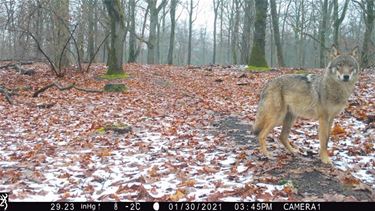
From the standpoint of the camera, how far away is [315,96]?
6551mm

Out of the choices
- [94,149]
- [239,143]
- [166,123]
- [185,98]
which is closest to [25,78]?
[185,98]

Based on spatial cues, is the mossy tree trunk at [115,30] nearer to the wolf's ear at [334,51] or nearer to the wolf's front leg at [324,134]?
the wolf's ear at [334,51]

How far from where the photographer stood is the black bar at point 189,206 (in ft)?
15.1

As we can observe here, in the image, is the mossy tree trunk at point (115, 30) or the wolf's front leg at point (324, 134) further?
the mossy tree trunk at point (115, 30)

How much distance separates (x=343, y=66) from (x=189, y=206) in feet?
11.3

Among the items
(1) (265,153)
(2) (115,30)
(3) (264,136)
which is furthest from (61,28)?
(1) (265,153)

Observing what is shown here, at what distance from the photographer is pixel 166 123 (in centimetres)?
1044

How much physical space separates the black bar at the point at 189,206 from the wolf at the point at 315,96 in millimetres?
1889

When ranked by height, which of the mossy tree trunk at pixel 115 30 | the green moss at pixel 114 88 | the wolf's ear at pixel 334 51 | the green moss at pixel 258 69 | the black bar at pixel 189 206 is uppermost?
the mossy tree trunk at pixel 115 30

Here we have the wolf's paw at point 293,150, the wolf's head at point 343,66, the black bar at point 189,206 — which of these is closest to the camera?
the black bar at point 189,206

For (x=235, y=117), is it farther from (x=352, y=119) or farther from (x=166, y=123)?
(x=352, y=119)

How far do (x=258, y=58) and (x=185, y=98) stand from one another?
8.19m

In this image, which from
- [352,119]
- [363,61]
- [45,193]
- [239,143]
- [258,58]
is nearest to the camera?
[45,193]

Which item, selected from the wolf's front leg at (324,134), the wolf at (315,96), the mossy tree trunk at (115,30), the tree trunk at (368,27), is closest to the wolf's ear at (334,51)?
the wolf at (315,96)
